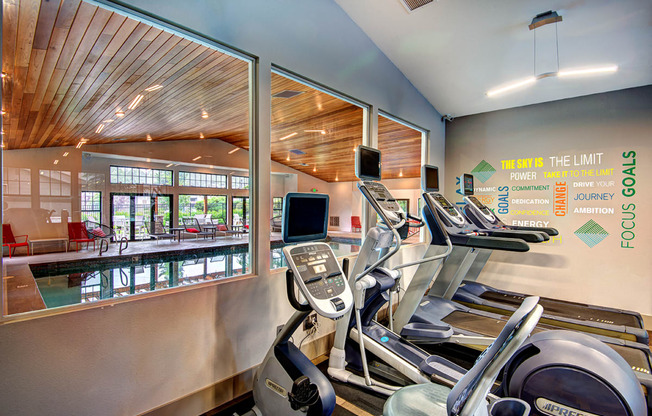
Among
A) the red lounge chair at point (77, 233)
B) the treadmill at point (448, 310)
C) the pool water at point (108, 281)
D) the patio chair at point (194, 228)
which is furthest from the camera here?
the patio chair at point (194, 228)

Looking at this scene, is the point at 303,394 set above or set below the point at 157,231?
below

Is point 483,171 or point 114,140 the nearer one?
point 483,171

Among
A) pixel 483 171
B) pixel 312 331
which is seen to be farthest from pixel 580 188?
pixel 312 331

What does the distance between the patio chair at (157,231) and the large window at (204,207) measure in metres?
0.67

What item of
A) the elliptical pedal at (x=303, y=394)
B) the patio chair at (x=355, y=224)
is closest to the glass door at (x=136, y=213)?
the patio chair at (x=355, y=224)

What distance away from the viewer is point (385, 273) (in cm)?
259

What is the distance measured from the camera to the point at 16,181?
7.02ft

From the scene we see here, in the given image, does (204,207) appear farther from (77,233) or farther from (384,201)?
(384,201)

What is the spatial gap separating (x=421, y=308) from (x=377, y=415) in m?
1.48

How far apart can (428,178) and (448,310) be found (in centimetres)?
151

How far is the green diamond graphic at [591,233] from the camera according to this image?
4.05 m

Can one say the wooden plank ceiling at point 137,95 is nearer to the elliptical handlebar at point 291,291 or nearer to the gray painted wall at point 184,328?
the gray painted wall at point 184,328

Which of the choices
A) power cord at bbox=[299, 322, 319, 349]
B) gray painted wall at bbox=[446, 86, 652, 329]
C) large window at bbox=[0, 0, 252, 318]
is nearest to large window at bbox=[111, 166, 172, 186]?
large window at bbox=[0, 0, 252, 318]

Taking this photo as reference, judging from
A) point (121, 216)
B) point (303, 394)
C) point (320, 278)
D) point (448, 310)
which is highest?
point (121, 216)
